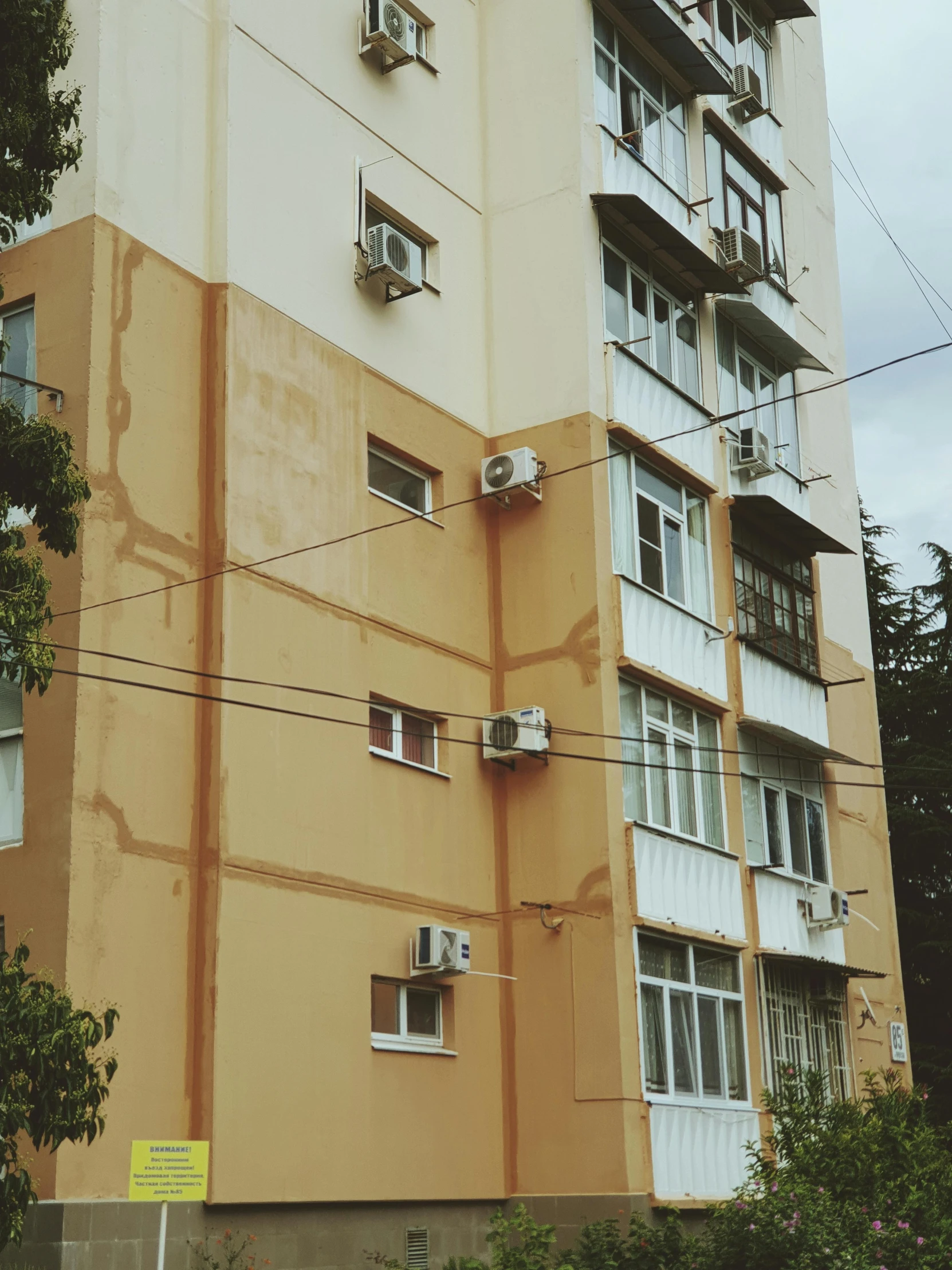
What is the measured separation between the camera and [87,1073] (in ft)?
29.1

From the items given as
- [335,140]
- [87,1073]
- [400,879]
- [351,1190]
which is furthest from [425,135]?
[87,1073]

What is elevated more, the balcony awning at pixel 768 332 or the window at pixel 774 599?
the balcony awning at pixel 768 332

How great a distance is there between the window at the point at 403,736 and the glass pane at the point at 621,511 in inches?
114

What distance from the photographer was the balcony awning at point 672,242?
62.4 ft

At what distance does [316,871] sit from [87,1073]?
606 cm

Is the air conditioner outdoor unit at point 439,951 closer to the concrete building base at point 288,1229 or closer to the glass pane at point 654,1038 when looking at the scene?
the glass pane at point 654,1038

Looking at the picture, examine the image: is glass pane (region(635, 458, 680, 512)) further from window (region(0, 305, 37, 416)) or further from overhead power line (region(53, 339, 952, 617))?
window (region(0, 305, 37, 416))

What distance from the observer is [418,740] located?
17.0 meters

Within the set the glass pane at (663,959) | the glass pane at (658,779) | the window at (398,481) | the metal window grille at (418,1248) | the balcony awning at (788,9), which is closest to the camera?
the metal window grille at (418,1248)

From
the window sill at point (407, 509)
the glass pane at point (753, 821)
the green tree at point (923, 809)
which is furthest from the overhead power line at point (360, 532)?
the green tree at point (923, 809)

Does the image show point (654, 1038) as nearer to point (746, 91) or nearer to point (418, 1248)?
point (418, 1248)

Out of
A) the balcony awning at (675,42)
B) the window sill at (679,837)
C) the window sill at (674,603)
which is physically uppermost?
the balcony awning at (675,42)

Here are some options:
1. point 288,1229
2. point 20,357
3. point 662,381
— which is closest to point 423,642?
point 662,381

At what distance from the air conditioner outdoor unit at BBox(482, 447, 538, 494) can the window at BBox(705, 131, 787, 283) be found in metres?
5.66
